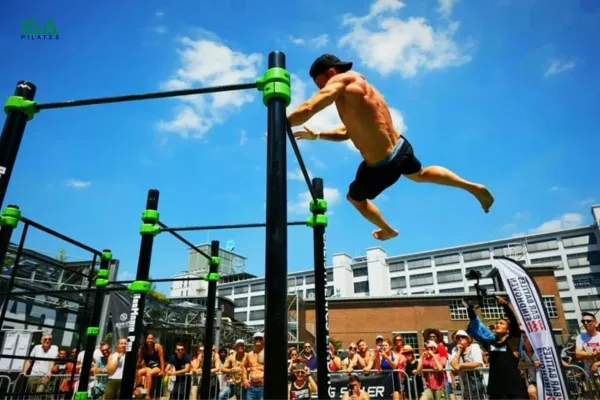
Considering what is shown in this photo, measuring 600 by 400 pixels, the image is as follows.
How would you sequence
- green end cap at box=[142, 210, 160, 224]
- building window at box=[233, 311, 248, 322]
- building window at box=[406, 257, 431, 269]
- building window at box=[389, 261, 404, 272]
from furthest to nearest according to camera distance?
building window at box=[233, 311, 248, 322] < building window at box=[389, 261, 404, 272] < building window at box=[406, 257, 431, 269] < green end cap at box=[142, 210, 160, 224]

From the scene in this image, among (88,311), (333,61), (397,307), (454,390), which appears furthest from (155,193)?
(397,307)

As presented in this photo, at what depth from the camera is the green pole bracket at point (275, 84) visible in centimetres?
238

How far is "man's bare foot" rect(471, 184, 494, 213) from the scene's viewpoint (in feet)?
11.3

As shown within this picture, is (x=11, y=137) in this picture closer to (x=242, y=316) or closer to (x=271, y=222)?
(x=271, y=222)

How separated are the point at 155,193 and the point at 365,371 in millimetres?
4968

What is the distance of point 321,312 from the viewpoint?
415 cm

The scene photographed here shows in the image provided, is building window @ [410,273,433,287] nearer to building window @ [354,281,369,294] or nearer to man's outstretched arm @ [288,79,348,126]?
building window @ [354,281,369,294]

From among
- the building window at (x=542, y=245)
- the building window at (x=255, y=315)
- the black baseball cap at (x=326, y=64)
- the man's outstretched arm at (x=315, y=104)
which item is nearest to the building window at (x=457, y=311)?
the building window at (x=542, y=245)

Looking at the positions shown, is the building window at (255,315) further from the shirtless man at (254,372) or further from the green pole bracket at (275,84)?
the green pole bracket at (275,84)

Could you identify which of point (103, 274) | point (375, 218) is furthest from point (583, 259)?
Result: point (103, 274)

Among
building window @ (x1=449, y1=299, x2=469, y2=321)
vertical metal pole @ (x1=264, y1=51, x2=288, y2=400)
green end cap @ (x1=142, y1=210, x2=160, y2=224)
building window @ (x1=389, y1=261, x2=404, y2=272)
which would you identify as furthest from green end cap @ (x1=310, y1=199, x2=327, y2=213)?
building window @ (x1=389, y1=261, x2=404, y2=272)

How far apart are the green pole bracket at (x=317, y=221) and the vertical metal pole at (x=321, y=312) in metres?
0.02

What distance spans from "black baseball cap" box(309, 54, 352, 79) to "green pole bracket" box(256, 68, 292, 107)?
0.78 metres

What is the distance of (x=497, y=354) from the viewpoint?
200 inches
